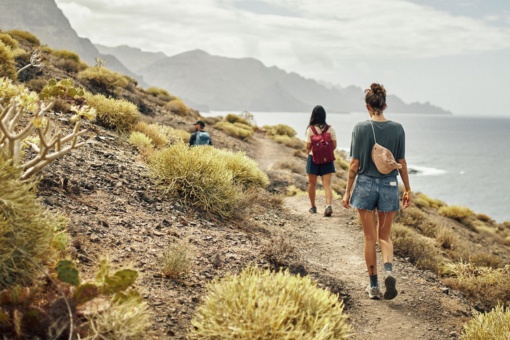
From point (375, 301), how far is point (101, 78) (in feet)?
58.2

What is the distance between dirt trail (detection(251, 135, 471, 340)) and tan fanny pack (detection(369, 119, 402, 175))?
1.93 metres

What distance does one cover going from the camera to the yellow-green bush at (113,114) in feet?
40.0

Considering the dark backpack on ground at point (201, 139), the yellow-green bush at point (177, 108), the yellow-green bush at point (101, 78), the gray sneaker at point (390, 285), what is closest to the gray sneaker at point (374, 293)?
the gray sneaker at point (390, 285)

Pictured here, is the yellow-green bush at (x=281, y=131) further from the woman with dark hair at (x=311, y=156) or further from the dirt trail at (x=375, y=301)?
the woman with dark hair at (x=311, y=156)

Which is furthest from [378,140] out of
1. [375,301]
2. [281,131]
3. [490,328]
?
[281,131]

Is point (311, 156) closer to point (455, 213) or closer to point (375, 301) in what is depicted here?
point (375, 301)

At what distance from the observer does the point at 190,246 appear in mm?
6070

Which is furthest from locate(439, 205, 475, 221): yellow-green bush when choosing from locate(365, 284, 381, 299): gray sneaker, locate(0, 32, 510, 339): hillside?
locate(365, 284, 381, 299): gray sneaker

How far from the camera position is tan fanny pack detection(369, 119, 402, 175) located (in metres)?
5.27

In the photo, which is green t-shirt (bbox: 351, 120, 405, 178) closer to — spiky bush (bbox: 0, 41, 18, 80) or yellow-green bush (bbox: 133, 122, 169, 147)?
yellow-green bush (bbox: 133, 122, 169, 147)

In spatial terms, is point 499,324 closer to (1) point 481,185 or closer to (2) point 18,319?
(2) point 18,319

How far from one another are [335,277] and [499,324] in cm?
245

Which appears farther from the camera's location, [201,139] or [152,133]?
[152,133]

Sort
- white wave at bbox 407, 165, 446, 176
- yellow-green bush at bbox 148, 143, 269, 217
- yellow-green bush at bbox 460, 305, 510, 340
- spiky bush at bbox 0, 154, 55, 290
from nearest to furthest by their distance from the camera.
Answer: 1. spiky bush at bbox 0, 154, 55, 290
2. yellow-green bush at bbox 460, 305, 510, 340
3. yellow-green bush at bbox 148, 143, 269, 217
4. white wave at bbox 407, 165, 446, 176
